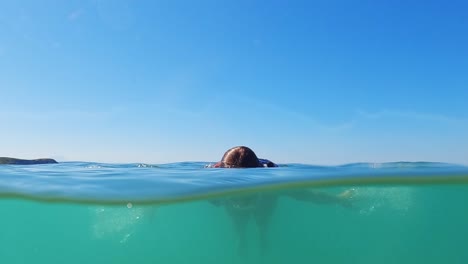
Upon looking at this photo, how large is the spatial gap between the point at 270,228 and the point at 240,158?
10140 mm

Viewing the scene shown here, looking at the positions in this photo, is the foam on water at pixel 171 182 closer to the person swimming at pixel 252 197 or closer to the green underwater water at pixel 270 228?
the person swimming at pixel 252 197

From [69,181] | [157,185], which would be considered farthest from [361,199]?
[69,181]

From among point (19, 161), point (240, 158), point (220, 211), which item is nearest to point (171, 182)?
point (240, 158)

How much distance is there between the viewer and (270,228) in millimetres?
18312

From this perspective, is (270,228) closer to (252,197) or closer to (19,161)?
(252,197)

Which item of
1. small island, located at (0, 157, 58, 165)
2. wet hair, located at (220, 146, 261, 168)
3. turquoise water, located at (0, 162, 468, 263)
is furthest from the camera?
small island, located at (0, 157, 58, 165)

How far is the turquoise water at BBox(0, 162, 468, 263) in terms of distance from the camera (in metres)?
10.0

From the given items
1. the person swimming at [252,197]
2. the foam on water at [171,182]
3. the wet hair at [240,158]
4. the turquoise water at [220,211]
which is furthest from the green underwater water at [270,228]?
the wet hair at [240,158]

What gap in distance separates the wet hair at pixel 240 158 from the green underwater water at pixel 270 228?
3.14 meters

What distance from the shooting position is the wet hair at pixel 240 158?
30.5 ft

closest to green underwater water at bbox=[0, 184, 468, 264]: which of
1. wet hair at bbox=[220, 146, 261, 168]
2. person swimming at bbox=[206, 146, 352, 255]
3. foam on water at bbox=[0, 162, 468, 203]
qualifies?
person swimming at bbox=[206, 146, 352, 255]

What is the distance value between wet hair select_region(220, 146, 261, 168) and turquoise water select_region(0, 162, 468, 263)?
246mm

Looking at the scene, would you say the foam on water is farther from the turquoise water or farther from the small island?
the small island

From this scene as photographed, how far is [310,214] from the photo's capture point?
1789 cm
